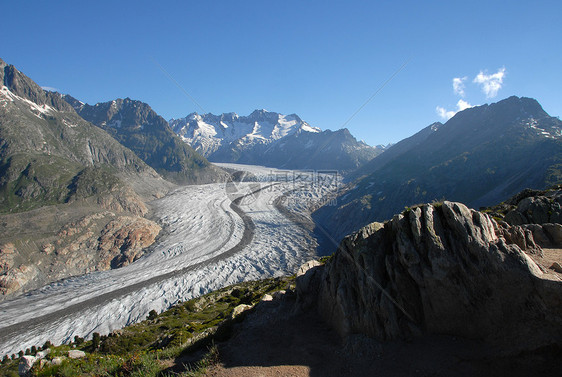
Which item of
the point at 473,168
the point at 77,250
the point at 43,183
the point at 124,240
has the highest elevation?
the point at 43,183

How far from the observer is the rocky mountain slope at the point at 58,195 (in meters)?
58.7

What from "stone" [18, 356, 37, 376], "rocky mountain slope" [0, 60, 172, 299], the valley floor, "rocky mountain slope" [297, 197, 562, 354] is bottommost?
the valley floor

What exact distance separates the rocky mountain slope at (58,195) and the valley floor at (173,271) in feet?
23.7

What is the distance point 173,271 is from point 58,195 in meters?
57.6

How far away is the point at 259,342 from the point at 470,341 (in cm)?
906

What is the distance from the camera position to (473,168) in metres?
88.9

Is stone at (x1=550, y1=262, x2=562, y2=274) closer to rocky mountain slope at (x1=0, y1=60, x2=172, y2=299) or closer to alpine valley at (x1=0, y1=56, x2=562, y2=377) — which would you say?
alpine valley at (x1=0, y1=56, x2=562, y2=377)

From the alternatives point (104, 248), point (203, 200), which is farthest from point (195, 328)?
point (203, 200)

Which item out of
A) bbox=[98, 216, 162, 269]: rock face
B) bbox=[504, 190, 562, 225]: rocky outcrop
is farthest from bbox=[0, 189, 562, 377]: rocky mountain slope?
bbox=[98, 216, 162, 269]: rock face

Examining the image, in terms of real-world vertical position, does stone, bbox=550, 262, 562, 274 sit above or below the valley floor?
above

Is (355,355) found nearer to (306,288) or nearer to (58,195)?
(306,288)

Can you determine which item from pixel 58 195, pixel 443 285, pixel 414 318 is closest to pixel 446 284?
pixel 443 285

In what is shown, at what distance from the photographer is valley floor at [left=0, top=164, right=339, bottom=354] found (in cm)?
4091

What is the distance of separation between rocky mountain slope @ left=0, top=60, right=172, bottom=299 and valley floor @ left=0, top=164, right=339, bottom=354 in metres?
7.22
